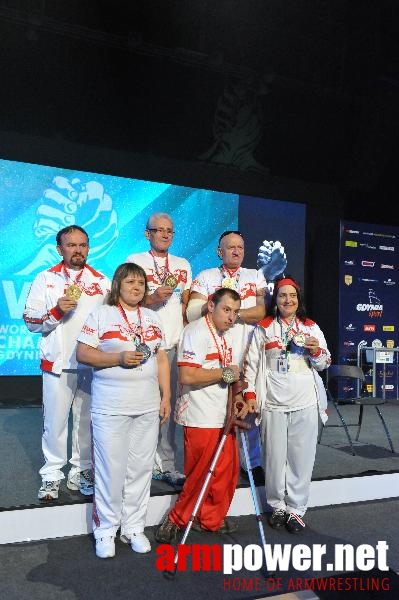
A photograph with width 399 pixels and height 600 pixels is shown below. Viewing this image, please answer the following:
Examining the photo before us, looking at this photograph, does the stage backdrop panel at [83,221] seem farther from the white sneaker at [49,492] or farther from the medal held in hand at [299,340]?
the medal held in hand at [299,340]

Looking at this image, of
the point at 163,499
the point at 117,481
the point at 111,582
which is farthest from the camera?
the point at 163,499

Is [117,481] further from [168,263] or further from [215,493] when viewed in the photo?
[168,263]

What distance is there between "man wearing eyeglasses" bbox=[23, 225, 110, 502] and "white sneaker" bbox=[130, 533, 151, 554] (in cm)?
47

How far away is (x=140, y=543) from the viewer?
8.93 feet

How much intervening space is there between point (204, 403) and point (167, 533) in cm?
70

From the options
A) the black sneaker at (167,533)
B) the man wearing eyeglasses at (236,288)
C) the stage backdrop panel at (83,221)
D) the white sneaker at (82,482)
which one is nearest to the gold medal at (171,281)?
the man wearing eyeglasses at (236,288)

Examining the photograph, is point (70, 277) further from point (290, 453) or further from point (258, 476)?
point (258, 476)

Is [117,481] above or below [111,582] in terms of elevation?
above

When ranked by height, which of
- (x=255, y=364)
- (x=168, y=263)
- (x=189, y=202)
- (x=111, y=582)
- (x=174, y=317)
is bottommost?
(x=111, y=582)

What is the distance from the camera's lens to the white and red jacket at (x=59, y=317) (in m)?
3.06

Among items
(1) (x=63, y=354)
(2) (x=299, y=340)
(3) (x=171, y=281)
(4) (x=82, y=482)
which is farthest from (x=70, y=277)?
(2) (x=299, y=340)

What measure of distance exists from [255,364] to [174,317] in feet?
1.92

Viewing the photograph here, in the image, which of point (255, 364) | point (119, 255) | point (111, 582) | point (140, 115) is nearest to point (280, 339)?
point (255, 364)

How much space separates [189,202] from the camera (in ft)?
23.4
